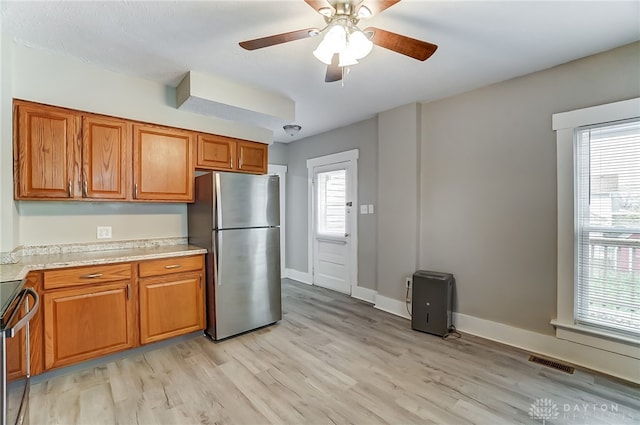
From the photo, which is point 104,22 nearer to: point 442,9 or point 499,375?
point 442,9

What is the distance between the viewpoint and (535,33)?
206 centimetres

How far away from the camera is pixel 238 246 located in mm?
2961

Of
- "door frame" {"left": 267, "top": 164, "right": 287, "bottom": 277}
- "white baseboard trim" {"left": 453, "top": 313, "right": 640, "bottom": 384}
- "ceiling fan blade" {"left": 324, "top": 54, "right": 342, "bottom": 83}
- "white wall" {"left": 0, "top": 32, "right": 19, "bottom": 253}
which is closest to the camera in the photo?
"ceiling fan blade" {"left": 324, "top": 54, "right": 342, "bottom": 83}

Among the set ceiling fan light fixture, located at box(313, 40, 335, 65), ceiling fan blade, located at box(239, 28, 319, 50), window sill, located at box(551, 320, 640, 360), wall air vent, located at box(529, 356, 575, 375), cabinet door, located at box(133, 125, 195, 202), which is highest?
ceiling fan blade, located at box(239, 28, 319, 50)

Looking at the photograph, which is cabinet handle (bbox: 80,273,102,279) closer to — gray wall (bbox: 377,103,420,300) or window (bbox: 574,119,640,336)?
gray wall (bbox: 377,103,420,300)

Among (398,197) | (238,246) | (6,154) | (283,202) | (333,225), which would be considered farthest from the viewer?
(283,202)

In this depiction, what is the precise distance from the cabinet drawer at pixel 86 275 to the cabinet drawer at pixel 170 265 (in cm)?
12

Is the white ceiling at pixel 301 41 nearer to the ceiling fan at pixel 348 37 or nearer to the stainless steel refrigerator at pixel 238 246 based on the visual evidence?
the ceiling fan at pixel 348 37

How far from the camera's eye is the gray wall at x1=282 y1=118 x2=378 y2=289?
4074mm

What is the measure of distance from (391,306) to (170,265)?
2.51 m

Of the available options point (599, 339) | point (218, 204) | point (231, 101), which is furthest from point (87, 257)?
point (599, 339)

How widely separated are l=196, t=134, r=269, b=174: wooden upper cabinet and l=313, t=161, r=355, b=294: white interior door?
49.6 inches

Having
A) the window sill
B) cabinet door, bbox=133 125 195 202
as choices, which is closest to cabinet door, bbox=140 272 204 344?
cabinet door, bbox=133 125 195 202

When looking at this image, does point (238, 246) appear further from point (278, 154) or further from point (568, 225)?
point (568, 225)
